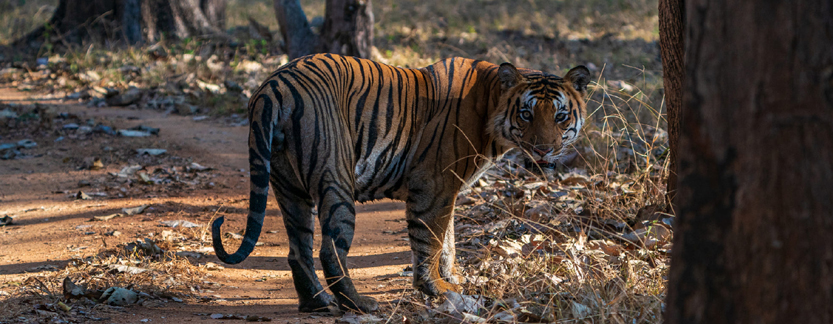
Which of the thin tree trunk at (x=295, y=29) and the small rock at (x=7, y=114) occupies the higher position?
the thin tree trunk at (x=295, y=29)

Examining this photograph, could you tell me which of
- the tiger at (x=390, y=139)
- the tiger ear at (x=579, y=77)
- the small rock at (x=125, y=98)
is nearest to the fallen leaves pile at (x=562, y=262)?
the tiger at (x=390, y=139)

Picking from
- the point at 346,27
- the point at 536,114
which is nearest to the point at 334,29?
the point at 346,27

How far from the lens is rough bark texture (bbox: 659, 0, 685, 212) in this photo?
13.0 feet


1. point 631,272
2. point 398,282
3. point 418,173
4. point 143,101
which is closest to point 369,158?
point 418,173

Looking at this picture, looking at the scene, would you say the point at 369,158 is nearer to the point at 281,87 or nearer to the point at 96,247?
the point at 281,87

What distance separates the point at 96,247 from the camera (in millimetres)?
4312

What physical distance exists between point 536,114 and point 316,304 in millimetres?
1553

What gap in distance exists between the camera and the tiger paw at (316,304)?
339cm

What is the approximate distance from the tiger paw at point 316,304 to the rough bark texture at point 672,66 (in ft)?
7.14

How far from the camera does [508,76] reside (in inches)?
142

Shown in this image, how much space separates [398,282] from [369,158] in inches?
37.7

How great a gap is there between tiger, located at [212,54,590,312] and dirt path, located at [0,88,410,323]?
358mm

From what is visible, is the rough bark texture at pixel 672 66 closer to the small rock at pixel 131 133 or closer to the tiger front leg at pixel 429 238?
the tiger front leg at pixel 429 238

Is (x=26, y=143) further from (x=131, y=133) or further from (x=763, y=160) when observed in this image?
(x=763, y=160)
